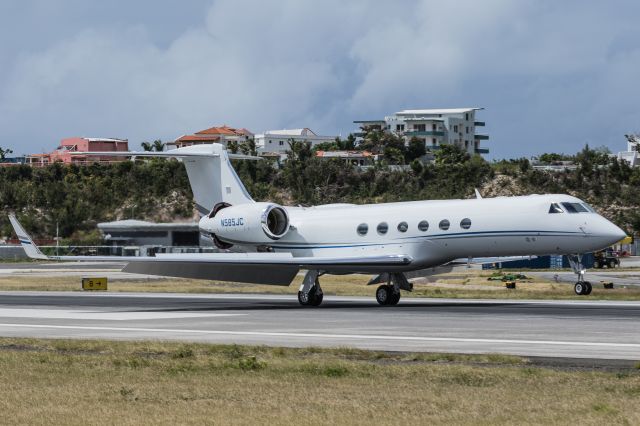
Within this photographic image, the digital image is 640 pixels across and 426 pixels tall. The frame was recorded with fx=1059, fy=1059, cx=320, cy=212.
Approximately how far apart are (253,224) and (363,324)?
10.2 m

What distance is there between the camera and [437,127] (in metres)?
189

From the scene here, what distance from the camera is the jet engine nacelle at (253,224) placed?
33.1 m

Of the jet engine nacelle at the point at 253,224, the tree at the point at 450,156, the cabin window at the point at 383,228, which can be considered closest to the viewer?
the cabin window at the point at 383,228

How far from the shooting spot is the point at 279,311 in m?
29.1

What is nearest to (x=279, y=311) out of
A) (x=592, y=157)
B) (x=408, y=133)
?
(x=592, y=157)

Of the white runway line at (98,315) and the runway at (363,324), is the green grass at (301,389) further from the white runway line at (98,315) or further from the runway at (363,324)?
the white runway line at (98,315)

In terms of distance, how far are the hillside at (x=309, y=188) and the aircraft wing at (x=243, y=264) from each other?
66573 mm

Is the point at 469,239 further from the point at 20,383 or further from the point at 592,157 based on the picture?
the point at 592,157

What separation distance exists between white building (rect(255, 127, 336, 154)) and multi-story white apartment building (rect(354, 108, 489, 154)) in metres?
8.99

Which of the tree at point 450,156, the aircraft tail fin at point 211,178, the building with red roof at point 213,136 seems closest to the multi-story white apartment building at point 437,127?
the building with red roof at point 213,136

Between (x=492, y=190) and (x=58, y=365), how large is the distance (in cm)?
9231

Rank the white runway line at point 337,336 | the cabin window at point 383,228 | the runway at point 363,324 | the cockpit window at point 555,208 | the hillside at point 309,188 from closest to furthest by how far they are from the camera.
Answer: the white runway line at point 337,336, the runway at point 363,324, the cockpit window at point 555,208, the cabin window at point 383,228, the hillside at point 309,188

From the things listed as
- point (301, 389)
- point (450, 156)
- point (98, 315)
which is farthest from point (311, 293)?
point (450, 156)

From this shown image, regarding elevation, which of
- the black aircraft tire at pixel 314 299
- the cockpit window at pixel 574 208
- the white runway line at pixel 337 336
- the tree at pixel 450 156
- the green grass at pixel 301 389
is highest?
the tree at pixel 450 156
